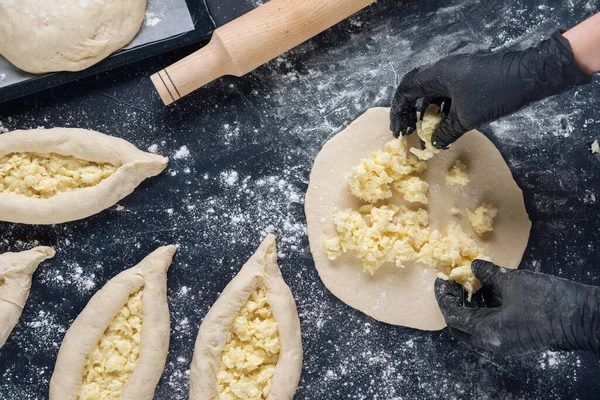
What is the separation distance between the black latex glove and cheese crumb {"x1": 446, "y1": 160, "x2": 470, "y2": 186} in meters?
0.19

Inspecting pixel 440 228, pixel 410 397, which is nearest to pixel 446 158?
pixel 440 228

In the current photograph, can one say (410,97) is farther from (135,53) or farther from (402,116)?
(135,53)

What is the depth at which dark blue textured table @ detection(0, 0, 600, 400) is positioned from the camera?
8.09 ft

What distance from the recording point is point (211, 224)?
249 cm

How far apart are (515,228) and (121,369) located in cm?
175

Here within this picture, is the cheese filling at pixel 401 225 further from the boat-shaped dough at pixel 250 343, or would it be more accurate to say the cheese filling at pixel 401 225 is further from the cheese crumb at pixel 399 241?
the boat-shaped dough at pixel 250 343

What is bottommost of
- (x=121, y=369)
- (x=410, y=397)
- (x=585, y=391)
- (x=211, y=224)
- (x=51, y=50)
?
(x=585, y=391)

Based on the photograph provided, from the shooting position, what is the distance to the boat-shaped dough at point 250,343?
232 centimetres

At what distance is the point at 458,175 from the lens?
2334mm

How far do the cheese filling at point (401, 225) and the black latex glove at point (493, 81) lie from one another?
5.5 inches

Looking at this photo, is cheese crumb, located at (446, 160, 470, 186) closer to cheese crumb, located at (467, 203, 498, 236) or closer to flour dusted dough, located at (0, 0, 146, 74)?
cheese crumb, located at (467, 203, 498, 236)

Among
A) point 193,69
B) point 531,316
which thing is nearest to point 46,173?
point 193,69

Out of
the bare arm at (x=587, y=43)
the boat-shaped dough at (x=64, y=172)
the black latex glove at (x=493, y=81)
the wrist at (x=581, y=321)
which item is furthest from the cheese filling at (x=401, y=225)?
the boat-shaped dough at (x=64, y=172)

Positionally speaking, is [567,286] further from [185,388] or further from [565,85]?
[185,388]
